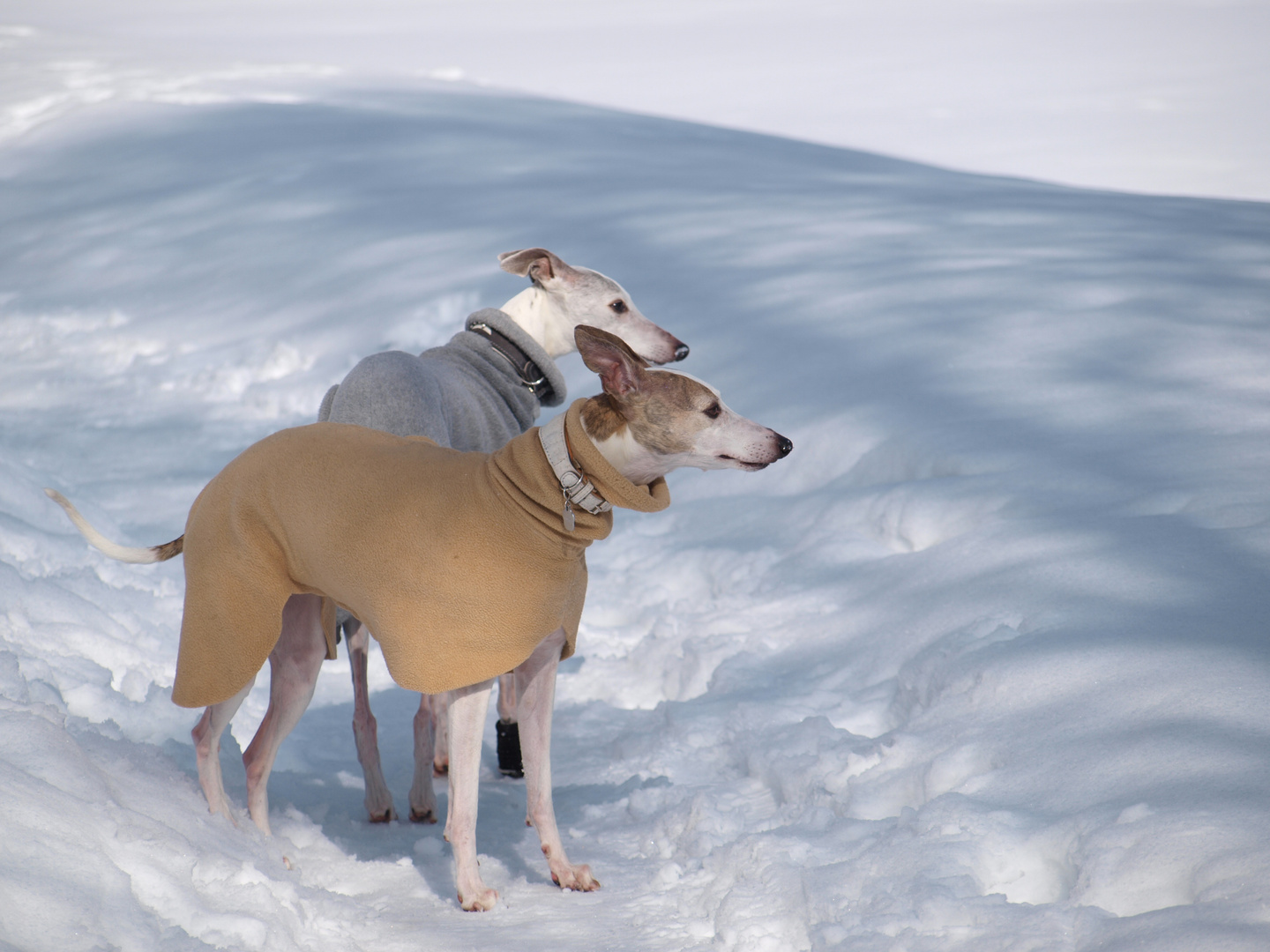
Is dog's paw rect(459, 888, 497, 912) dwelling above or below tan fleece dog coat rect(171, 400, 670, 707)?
below

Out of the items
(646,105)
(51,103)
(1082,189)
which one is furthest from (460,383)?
(646,105)

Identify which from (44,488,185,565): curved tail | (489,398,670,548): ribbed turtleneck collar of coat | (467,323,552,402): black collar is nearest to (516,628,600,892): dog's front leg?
(489,398,670,548): ribbed turtleneck collar of coat

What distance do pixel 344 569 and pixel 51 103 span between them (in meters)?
12.0

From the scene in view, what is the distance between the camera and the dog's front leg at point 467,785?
237 centimetres

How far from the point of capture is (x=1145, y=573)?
2.87 meters

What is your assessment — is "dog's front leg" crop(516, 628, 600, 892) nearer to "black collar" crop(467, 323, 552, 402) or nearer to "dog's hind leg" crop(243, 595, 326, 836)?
"dog's hind leg" crop(243, 595, 326, 836)

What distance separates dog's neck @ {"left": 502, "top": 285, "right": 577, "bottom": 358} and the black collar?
16 cm

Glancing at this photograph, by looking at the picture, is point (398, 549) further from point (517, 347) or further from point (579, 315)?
point (579, 315)

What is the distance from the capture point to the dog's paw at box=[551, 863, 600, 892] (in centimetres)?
251

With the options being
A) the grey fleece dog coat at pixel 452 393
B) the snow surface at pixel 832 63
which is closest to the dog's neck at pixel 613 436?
the grey fleece dog coat at pixel 452 393

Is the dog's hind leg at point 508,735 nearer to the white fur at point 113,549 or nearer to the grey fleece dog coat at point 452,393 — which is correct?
the grey fleece dog coat at point 452,393

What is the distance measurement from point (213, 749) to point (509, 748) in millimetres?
960

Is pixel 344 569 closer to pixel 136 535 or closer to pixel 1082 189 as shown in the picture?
pixel 136 535

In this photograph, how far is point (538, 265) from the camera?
3.39 metres
